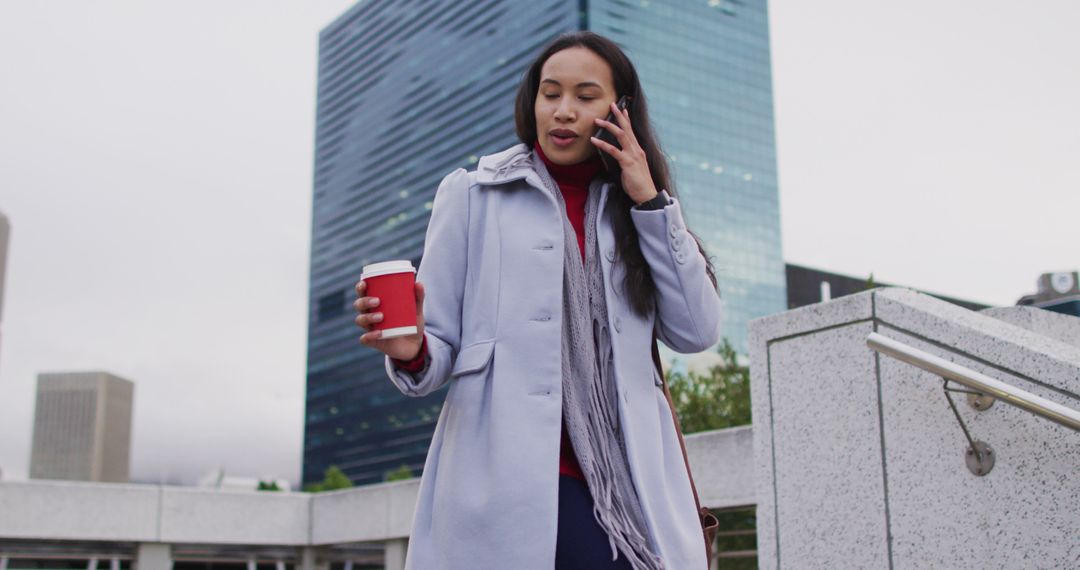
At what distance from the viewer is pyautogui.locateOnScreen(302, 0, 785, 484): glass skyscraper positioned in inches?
3479

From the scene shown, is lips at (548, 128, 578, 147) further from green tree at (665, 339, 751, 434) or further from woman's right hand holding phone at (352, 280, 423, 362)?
green tree at (665, 339, 751, 434)

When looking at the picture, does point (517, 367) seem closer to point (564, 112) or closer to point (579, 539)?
point (579, 539)

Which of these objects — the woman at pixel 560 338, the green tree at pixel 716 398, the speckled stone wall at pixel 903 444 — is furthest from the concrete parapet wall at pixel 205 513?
the green tree at pixel 716 398

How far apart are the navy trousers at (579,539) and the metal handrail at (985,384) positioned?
63.0 inches

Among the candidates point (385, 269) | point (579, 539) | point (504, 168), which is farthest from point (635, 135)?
point (579, 539)

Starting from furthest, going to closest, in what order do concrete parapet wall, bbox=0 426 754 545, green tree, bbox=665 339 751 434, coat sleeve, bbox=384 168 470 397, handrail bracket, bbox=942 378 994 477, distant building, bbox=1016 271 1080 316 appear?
green tree, bbox=665 339 751 434
concrete parapet wall, bbox=0 426 754 545
distant building, bbox=1016 271 1080 316
handrail bracket, bbox=942 378 994 477
coat sleeve, bbox=384 168 470 397

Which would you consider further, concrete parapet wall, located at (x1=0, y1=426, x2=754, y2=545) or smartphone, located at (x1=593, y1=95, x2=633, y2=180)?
concrete parapet wall, located at (x1=0, y1=426, x2=754, y2=545)

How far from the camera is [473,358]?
5.58ft

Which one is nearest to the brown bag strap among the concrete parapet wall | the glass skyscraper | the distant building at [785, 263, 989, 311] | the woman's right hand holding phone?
the woman's right hand holding phone

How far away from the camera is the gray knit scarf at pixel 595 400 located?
1.59 meters

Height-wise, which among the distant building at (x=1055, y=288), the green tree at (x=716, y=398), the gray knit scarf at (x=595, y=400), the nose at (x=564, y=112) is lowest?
the gray knit scarf at (x=595, y=400)

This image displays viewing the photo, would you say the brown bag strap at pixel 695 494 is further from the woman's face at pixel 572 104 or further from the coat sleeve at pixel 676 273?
the woman's face at pixel 572 104

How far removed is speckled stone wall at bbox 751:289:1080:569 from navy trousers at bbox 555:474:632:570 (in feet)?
6.30

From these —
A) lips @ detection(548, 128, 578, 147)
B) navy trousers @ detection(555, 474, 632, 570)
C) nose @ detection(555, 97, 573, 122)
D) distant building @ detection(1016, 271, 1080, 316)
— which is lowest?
navy trousers @ detection(555, 474, 632, 570)
